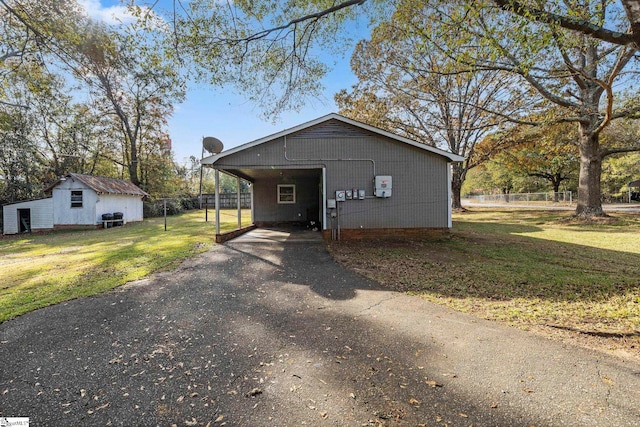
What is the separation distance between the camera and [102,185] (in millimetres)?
17828

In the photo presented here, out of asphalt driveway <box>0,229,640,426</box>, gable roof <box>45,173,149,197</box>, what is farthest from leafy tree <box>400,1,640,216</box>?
gable roof <box>45,173,149,197</box>

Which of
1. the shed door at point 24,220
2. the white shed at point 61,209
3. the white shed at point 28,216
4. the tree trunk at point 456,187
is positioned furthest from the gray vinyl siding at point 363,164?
the shed door at point 24,220

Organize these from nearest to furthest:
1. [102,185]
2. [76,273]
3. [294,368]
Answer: [294,368] → [76,273] → [102,185]

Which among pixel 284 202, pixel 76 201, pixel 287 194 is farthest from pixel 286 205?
pixel 76 201

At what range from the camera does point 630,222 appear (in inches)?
486

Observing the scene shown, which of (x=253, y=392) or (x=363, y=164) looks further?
(x=363, y=164)

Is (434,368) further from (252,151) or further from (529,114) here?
(529,114)

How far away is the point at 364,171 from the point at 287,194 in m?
6.04

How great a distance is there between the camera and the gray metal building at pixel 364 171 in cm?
904

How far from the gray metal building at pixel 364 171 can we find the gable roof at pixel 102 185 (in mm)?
13159

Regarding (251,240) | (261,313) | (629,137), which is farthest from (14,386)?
Result: (629,137)

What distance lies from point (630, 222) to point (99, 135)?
1457 inches

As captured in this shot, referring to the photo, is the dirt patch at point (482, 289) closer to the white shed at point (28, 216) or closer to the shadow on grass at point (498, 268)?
the shadow on grass at point (498, 268)

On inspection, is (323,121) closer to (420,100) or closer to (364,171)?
(364,171)
